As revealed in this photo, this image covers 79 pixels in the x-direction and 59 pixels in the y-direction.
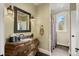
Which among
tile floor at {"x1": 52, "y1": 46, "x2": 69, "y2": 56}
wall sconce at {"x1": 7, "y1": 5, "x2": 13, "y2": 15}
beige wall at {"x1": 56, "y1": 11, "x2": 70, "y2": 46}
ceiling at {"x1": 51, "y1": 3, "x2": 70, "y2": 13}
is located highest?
ceiling at {"x1": 51, "y1": 3, "x2": 70, "y2": 13}

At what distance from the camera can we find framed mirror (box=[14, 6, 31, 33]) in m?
1.47

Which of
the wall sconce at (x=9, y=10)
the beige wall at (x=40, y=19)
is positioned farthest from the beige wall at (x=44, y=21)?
the wall sconce at (x=9, y=10)

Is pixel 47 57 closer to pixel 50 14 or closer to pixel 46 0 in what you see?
pixel 50 14

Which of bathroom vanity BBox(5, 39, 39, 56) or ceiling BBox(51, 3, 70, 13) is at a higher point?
ceiling BBox(51, 3, 70, 13)

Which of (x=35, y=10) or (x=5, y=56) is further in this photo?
(x=35, y=10)

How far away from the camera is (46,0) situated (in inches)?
58.4

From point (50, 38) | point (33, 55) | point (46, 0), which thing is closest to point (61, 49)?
point (50, 38)

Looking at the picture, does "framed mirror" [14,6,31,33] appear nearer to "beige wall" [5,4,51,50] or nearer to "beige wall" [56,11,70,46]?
"beige wall" [5,4,51,50]

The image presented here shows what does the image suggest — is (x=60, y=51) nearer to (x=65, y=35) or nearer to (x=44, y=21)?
(x=65, y=35)

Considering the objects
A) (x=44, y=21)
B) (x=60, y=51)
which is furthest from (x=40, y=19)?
(x=60, y=51)

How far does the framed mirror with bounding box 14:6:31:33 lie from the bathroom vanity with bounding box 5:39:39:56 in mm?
197

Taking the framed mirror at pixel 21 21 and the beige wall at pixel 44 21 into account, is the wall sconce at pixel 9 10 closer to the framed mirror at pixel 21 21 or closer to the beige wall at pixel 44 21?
the framed mirror at pixel 21 21

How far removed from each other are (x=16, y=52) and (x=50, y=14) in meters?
0.77

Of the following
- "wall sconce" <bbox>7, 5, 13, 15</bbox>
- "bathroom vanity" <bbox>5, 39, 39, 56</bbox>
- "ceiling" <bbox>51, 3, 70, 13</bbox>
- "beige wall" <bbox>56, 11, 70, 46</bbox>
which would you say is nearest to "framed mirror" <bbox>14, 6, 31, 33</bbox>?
"wall sconce" <bbox>7, 5, 13, 15</bbox>
